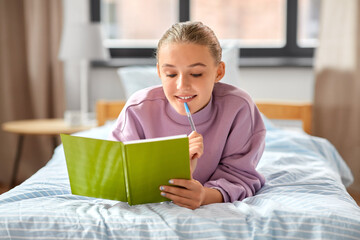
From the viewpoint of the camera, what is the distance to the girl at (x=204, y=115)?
4.01 feet

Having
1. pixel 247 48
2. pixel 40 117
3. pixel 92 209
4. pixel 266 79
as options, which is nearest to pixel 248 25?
pixel 247 48

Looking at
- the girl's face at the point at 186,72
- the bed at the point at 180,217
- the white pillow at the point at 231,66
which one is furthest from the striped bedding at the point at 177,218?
the white pillow at the point at 231,66

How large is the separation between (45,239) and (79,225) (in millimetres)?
74

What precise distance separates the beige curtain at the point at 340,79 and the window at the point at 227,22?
37 centimetres

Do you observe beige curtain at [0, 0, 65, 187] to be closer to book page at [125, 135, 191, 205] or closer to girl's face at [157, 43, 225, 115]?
girl's face at [157, 43, 225, 115]

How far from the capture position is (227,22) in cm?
334

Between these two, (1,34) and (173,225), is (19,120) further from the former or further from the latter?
(173,225)

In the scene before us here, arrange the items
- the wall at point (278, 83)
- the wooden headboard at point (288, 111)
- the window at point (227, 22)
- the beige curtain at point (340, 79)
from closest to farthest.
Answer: the wooden headboard at point (288, 111) → the beige curtain at point (340, 79) → the wall at point (278, 83) → the window at point (227, 22)

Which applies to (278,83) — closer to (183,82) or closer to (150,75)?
(150,75)

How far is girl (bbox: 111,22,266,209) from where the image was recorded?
4.01 ft

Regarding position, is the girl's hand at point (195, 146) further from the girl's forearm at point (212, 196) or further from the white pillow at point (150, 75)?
the white pillow at point (150, 75)

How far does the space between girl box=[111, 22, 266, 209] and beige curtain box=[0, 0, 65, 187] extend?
185 centimetres

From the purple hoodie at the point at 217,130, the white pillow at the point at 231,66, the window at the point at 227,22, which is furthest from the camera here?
the window at the point at 227,22

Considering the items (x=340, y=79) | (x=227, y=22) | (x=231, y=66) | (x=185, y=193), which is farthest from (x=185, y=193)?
(x=227, y=22)
